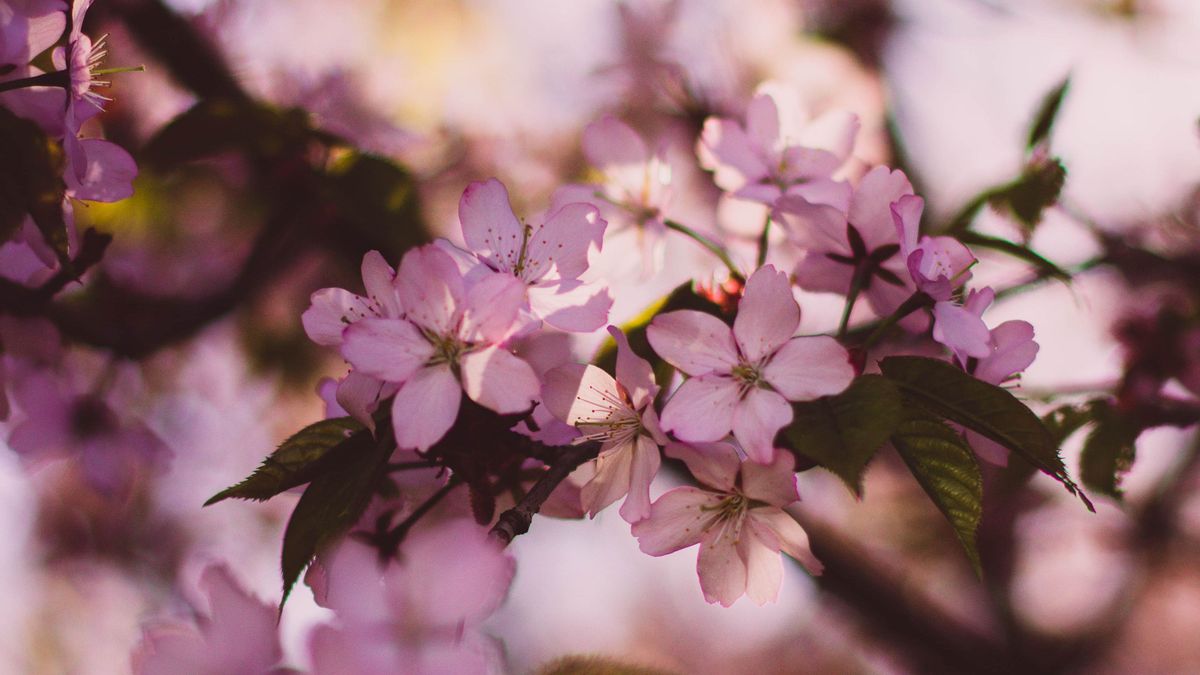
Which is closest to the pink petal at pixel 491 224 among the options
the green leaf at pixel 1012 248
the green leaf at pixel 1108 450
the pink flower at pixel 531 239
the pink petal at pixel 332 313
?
the pink flower at pixel 531 239

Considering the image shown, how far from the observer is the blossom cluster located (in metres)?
0.59

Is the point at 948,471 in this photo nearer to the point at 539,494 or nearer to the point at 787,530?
the point at 787,530

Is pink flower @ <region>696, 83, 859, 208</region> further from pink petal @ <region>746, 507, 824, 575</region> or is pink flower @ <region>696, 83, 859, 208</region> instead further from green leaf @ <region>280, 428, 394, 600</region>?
green leaf @ <region>280, 428, 394, 600</region>

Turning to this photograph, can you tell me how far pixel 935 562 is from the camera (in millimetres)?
2607

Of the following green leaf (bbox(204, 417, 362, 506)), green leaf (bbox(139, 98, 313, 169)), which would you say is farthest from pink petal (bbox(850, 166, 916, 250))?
green leaf (bbox(139, 98, 313, 169))

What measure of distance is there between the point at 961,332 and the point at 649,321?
0.24m

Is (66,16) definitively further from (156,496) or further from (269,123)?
(156,496)

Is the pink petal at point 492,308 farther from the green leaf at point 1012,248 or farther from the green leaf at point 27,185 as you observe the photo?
the green leaf at point 1012,248

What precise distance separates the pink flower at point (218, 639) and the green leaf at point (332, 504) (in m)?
0.03

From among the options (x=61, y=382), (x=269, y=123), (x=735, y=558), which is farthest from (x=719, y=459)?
(x=61, y=382)

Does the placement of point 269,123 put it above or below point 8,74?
below

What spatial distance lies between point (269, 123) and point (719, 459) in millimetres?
767

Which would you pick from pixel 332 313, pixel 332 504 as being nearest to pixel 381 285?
pixel 332 313

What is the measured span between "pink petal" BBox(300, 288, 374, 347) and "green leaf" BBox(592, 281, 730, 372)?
196mm
